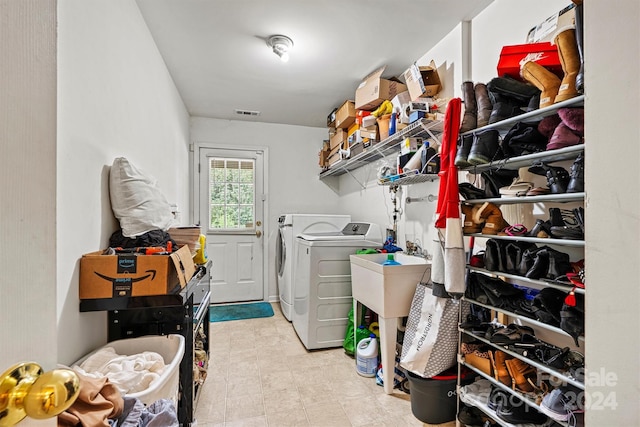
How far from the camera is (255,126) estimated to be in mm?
4055

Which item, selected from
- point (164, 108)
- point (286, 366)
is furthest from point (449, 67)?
point (286, 366)

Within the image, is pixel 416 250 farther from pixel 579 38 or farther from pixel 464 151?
pixel 579 38

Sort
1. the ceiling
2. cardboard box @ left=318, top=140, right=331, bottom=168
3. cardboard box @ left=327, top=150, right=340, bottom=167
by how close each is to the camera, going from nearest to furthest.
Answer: the ceiling → cardboard box @ left=327, top=150, right=340, bottom=167 → cardboard box @ left=318, top=140, right=331, bottom=168

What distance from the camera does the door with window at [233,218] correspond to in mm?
3928

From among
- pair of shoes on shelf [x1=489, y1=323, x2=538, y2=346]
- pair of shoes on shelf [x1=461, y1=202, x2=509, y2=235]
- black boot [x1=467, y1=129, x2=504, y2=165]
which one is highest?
black boot [x1=467, y1=129, x2=504, y2=165]

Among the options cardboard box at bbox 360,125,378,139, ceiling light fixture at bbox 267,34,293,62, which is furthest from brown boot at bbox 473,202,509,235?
ceiling light fixture at bbox 267,34,293,62

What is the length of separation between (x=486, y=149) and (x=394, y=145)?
1170 mm

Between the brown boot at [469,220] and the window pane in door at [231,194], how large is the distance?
2.95 meters

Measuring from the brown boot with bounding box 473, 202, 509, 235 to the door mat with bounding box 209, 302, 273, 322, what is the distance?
2686mm

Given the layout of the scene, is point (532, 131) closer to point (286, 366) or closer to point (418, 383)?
point (418, 383)

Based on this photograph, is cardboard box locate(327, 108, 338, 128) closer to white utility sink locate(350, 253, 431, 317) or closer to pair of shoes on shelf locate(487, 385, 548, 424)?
white utility sink locate(350, 253, 431, 317)

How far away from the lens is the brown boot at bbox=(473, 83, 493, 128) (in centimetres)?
150

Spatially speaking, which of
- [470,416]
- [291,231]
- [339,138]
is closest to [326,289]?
[291,231]

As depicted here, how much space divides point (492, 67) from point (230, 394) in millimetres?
2626
